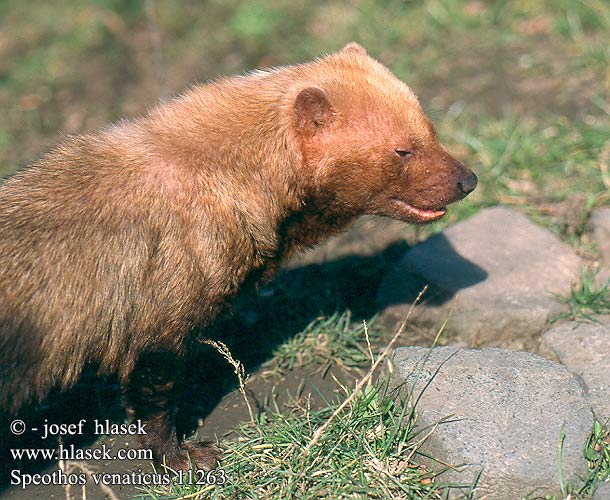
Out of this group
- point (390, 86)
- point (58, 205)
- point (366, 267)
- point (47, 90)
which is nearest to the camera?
point (58, 205)

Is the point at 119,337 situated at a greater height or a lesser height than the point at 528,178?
greater

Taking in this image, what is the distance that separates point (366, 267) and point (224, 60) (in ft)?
13.2

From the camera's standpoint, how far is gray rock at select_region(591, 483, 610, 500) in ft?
11.1

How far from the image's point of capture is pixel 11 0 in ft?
35.8

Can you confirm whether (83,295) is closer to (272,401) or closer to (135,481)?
(135,481)

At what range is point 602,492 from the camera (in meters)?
3.43

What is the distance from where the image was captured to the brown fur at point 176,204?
3.74 m

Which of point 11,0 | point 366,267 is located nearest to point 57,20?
point 11,0

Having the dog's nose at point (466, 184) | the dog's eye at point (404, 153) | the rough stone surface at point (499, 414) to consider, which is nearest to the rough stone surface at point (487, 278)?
the rough stone surface at point (499, 414)

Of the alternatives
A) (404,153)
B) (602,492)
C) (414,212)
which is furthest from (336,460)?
(404,153)

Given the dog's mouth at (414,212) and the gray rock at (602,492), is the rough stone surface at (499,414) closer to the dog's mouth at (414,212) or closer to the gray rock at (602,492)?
the gray rock at (602,492)

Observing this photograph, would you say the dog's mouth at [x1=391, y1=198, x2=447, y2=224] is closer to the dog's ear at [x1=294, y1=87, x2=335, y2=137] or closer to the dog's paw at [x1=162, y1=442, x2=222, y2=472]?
the dog's ear at [x1=294, y1=87, x2=335, y2=137]

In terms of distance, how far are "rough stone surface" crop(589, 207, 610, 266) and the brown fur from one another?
64.4 inches

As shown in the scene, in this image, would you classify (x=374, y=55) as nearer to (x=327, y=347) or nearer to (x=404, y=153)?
(x=327, y=347)
